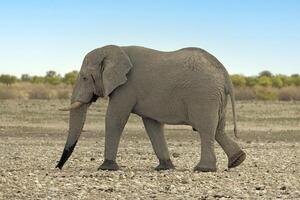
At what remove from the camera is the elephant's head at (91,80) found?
1728 centimetres

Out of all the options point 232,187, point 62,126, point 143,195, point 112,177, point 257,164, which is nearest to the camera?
point 143,195

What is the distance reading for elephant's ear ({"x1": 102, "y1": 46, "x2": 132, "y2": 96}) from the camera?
17.0m

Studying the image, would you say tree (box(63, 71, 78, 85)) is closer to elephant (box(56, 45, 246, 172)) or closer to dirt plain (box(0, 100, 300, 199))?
dirt plain (box(0, 100, 300, 199))

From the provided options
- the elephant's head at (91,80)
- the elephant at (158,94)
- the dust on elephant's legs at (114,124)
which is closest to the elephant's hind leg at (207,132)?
the elephant at (158,94)

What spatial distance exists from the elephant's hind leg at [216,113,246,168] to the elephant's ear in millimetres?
2115

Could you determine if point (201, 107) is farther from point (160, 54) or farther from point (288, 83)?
point (288, 83)

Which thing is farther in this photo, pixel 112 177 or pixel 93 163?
pixel 93 163

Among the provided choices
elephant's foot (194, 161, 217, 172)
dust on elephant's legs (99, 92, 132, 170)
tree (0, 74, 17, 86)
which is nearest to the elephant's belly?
dust on elephant's legs (99, 92, 132, 170)

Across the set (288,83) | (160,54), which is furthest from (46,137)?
(288,83)

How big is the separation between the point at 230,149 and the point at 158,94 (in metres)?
1.86

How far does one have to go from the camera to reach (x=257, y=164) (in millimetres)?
18641

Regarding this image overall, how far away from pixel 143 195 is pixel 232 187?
173 cm

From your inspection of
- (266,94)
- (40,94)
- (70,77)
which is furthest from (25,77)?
(266,94)

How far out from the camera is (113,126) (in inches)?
674
